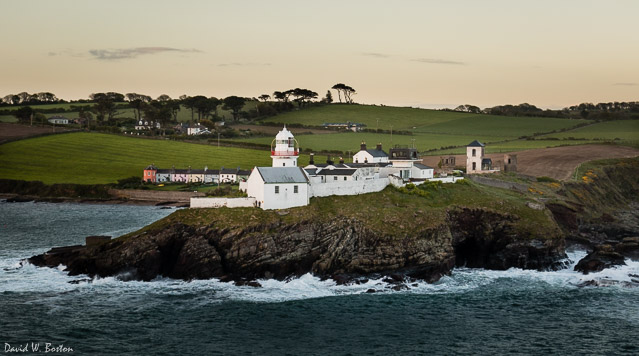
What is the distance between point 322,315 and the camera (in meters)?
46.2

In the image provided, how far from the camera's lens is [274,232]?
2243 inches

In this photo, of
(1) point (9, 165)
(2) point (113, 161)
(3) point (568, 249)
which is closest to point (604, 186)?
(3) point (568, 249)

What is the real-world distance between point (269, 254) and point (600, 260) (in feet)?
104

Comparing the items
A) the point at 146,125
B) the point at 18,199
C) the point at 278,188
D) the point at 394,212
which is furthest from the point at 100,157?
the point at 394,212

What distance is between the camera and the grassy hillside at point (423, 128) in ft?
Result: 488

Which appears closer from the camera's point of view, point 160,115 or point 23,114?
point 23,114

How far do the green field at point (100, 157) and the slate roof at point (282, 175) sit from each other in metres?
58.4

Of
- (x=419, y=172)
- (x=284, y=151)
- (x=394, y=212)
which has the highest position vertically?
(x=284, y=151)

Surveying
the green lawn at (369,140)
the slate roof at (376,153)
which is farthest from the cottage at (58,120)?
the slate roof at (376,153)

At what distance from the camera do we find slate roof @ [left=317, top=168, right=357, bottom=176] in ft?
233

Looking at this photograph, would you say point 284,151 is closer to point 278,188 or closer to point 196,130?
point 278,188

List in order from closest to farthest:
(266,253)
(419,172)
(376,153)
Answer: (266,253)
(419,172)
(376,153)

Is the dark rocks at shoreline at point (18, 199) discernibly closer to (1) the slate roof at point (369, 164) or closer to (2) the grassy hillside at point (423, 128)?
(2) the grassy hillside at point (423, 128)

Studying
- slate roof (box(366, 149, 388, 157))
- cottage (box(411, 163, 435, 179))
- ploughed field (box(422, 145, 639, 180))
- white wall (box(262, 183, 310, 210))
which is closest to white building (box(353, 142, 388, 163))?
slate roof (box(366, 149, 388, 157))
